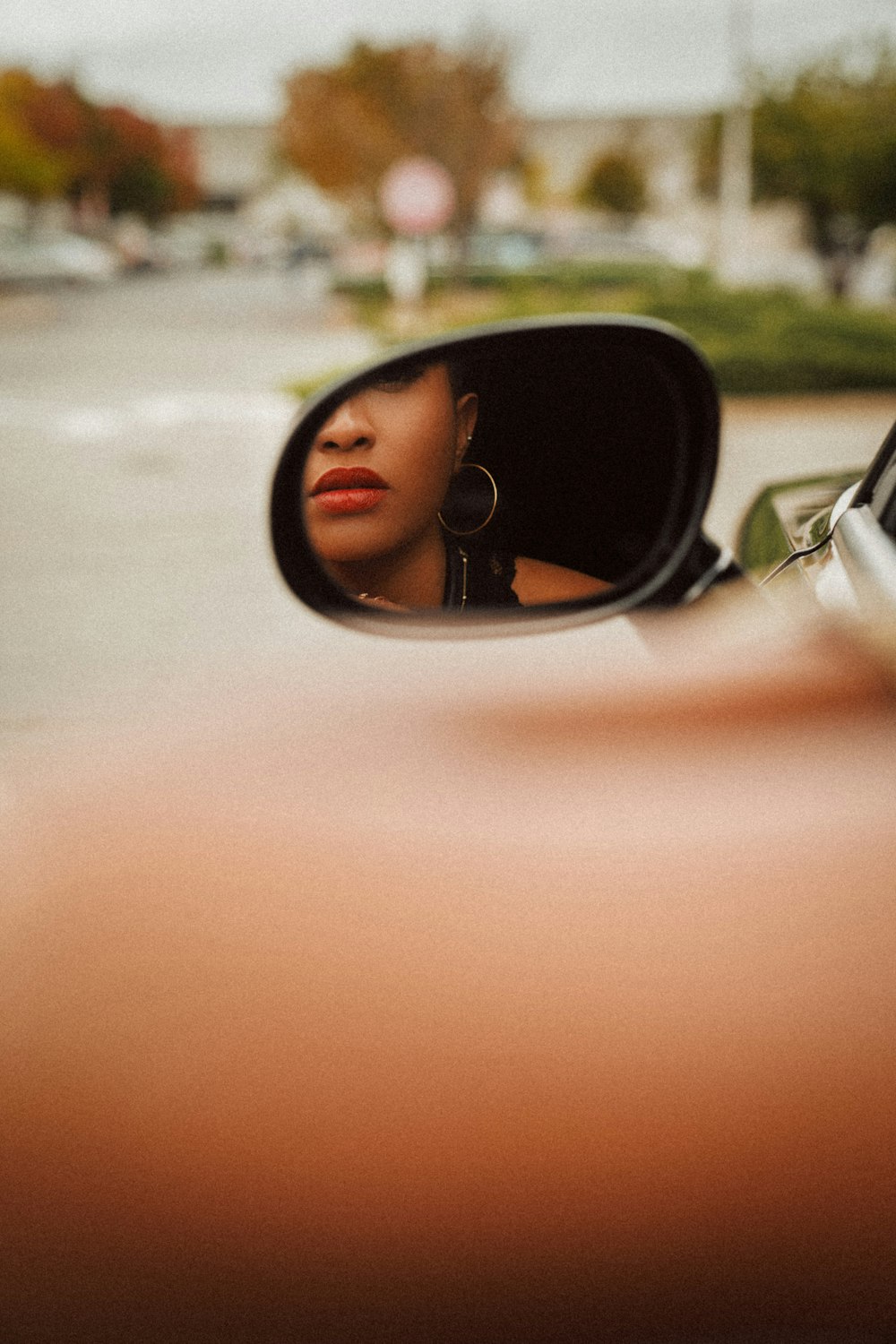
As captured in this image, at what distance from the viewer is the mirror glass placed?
158 cm

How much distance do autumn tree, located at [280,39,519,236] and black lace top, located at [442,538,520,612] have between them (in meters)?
32.9

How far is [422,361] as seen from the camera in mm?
1602

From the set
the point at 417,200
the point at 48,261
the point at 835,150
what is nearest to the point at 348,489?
the point at 417,200

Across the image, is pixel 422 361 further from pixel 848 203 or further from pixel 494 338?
pixel 848 203

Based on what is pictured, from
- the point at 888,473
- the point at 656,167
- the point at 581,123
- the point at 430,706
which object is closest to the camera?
the point at 888,473

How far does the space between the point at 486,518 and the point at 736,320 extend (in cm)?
1826

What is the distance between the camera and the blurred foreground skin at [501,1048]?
1474mm

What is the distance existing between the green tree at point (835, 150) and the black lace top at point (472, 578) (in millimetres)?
30955

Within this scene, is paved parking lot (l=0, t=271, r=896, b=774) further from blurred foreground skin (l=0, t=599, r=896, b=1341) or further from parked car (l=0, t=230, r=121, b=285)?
parked car (l=0, t=230, r=121, b=285)

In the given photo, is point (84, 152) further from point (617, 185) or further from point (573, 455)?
point (573, 455)

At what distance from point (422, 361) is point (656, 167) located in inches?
3192

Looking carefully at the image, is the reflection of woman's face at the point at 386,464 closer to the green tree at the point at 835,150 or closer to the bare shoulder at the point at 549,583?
the bare shoulder at the point at 549,583

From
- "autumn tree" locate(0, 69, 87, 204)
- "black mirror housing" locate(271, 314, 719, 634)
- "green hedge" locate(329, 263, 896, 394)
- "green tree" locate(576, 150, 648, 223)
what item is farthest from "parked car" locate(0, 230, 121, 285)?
"black mirror housing" locate(271, 314, 719, 634)

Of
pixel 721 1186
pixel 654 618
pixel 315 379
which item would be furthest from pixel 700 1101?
pixel 315 379
